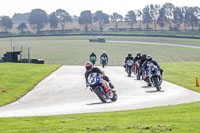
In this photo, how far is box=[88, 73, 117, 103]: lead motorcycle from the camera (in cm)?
1723

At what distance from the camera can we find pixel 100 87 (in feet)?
57.1

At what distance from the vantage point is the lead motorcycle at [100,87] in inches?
679

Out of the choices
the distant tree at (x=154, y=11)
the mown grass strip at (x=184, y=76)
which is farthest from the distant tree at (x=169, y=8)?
the mown grass strip at (x=184, y=76)

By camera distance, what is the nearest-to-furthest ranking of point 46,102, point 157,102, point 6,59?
point 157,102
point 46,102
point 6,59

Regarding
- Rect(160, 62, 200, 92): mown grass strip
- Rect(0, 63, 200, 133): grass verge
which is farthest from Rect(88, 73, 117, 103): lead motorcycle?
Rect(160, 62, 200, 92): mown grass strip

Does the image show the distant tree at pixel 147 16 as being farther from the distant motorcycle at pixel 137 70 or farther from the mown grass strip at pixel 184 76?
the distant motorcycle at pixel 137 70

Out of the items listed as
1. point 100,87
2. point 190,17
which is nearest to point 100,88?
point 100,87

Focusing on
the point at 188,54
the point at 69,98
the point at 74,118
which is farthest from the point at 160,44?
the point at 74,118

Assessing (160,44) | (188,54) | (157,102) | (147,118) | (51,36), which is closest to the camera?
(147,118)

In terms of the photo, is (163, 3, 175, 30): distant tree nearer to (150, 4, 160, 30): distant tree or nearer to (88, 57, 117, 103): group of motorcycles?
(150, 4, 160, 30): distant tree

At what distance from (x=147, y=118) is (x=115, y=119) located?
844 millimetres

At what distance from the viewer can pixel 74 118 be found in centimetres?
1221

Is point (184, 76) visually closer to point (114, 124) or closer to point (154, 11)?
point (114, 124)

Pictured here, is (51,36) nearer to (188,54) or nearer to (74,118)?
(188,54)
